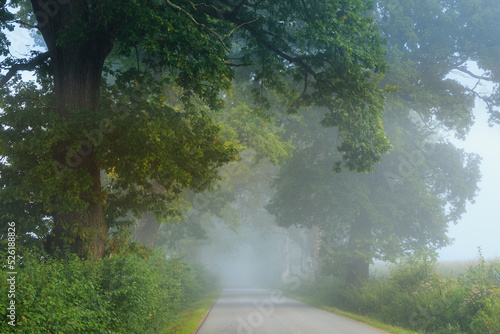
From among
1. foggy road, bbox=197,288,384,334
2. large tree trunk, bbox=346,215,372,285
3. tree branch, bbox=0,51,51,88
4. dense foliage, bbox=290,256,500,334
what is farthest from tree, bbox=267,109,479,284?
tree branch, bbox=0,51,51,88

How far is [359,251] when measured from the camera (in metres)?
22.4

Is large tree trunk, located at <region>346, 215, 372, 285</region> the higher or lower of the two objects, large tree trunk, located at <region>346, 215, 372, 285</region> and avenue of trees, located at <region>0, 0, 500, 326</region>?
the lower

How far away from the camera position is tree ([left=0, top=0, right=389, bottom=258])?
8945 millimetres

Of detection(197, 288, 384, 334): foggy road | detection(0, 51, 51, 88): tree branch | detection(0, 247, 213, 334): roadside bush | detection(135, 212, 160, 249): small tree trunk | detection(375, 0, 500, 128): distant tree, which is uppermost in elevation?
detection(375, 0, 500, 128): distant tree

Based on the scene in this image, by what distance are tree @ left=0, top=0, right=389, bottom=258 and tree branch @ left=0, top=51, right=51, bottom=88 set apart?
0.13 ft

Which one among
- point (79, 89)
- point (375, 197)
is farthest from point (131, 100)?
point (375, 197)

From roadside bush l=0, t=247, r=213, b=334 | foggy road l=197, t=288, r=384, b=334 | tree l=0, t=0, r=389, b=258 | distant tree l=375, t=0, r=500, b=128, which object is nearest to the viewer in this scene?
roadside bush l=0, t=247, r=213, b=334

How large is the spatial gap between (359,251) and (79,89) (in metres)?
17.2

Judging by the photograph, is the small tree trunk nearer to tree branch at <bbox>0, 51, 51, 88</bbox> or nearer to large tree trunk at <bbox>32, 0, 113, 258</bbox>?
large tree trunk at <bbox>32, 0, 113, 258</bbox>

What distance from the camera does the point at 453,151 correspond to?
2614 cm

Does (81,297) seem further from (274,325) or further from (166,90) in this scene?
(166,90)

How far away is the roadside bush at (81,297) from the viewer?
16.0ft

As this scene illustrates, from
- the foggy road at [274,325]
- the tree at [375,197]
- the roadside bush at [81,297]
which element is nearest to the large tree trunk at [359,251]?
the tree at [375,197]

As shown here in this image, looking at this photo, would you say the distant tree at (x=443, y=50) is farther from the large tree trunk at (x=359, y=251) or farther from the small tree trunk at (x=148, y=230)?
the small tree trunk at (x=148, y=230)
